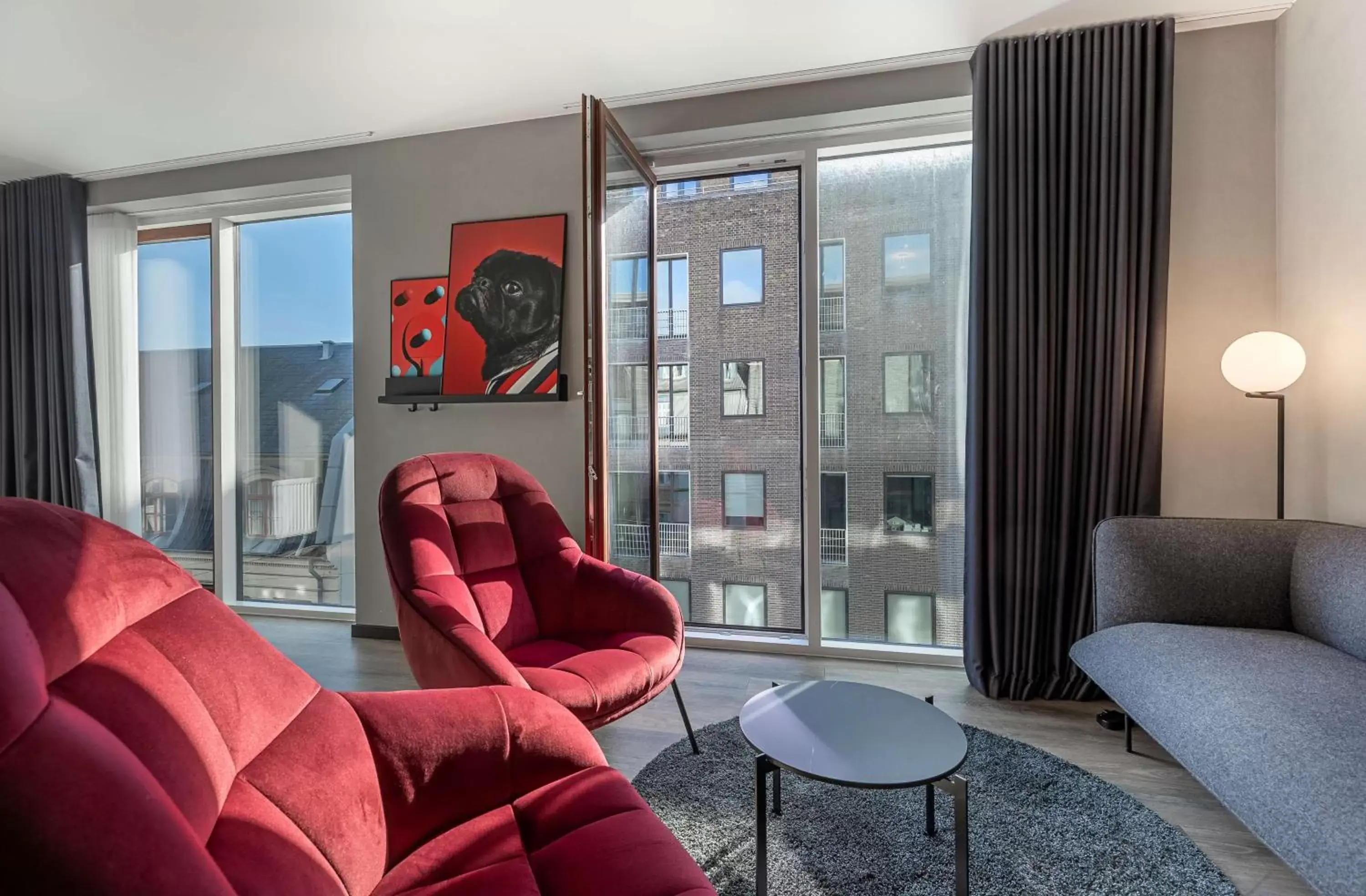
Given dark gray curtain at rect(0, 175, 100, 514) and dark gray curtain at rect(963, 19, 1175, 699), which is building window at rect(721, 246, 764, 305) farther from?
dark gray curtain at rect(0, 175, 100, 514)

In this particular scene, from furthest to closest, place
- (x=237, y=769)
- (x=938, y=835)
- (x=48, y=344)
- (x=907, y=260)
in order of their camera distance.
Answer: (x=48, y=344), (x=907, y=260), (x=938, y=835), (x=237, y=769)

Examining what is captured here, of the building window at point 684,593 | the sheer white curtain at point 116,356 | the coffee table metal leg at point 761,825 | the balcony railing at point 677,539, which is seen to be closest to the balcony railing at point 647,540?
the balcony railing at point 677,539

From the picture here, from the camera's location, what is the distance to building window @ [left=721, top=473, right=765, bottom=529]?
3111 millimetres

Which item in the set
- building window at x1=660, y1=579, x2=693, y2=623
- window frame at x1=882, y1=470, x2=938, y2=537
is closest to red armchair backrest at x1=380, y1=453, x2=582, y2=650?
building window at x1=660, y1=579, x2=693, y2=623

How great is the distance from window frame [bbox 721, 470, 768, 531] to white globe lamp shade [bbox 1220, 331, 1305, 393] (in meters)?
1.80

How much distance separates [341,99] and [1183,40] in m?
3.50

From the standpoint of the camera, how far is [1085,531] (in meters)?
2.45

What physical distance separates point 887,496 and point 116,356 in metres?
4.41

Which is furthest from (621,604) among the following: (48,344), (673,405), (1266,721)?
(48,344)

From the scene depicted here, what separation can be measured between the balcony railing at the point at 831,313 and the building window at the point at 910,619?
1268mm

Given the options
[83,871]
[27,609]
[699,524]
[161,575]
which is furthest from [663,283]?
[83,871]

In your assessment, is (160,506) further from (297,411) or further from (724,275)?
(724,275)

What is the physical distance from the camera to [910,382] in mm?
2891

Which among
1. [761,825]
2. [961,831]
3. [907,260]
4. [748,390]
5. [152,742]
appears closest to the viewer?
[152,742]
